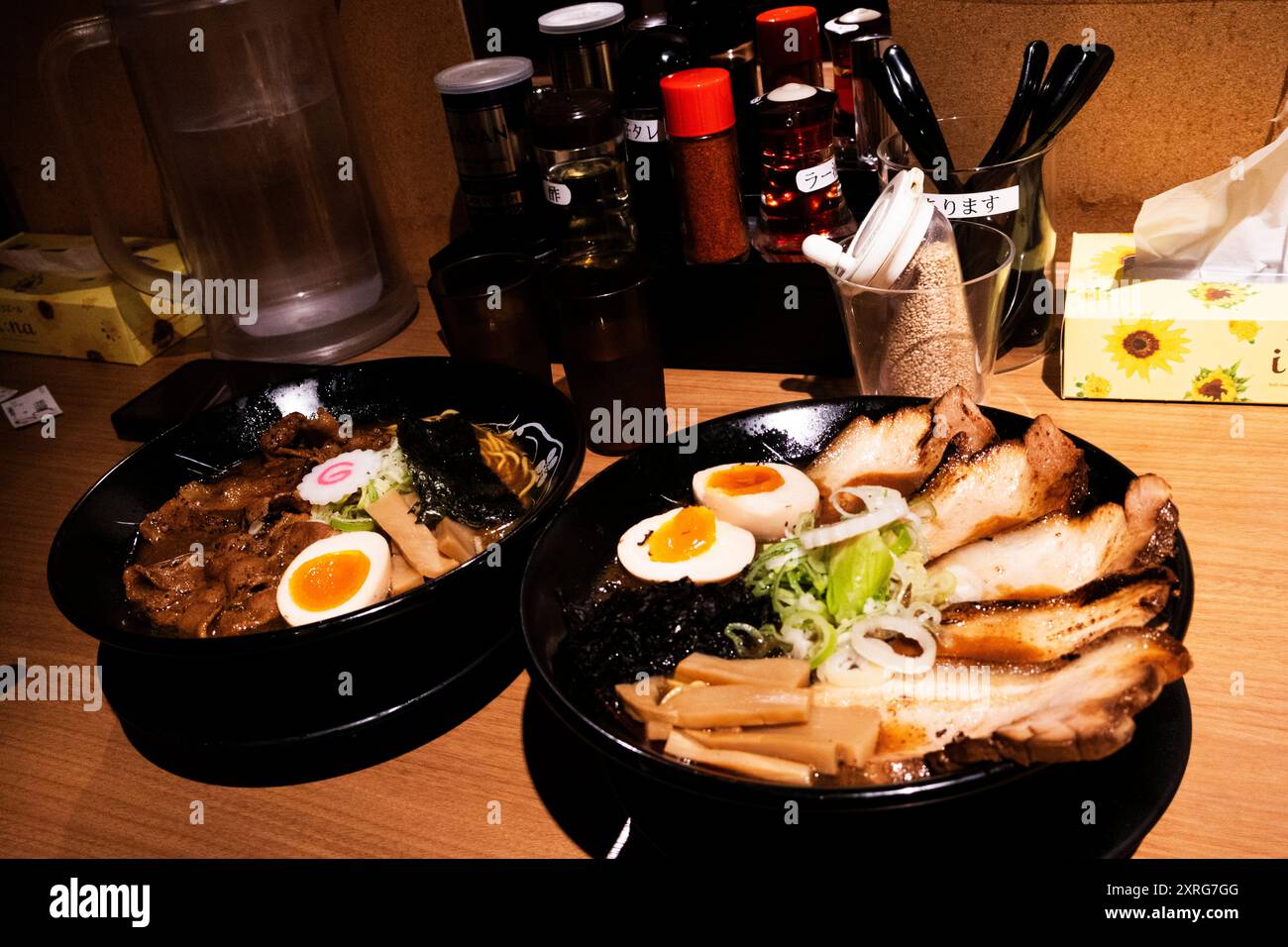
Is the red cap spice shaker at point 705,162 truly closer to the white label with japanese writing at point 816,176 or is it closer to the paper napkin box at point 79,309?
the white label with japanese writing at point 816,176

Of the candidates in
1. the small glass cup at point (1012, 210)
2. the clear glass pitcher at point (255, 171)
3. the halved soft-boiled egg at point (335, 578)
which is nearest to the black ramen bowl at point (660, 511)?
the halved soft-boiled egg at point (335, 578)

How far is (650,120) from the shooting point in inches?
73.2

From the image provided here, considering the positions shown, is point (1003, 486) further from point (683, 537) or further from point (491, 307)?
point (491, 307)

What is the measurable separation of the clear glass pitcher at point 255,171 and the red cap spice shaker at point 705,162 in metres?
0.83

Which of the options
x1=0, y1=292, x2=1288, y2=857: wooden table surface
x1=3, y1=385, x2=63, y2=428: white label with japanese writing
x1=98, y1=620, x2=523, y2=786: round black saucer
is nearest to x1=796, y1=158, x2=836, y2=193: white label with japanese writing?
x1=0, y1=292, x2=1288, y2=857: wooden table surface

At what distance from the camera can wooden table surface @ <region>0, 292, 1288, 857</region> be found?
1067mm

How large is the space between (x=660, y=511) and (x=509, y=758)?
382 mm

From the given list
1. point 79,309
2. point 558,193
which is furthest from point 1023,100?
point 79,309

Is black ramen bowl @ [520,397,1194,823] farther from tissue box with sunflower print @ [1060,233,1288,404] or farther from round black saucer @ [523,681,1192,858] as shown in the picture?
tissue box with sunflower print @ [1060,233,1288,404]

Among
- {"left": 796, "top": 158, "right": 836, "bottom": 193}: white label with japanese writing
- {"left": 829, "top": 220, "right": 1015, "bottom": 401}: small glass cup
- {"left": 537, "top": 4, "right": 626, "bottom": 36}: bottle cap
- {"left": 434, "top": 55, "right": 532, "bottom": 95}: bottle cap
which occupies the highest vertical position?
{"left": 537, "top": 4, "right": 626, "bottom": 36}: bottle cap

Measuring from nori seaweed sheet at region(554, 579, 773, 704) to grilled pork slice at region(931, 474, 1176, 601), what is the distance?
251mm

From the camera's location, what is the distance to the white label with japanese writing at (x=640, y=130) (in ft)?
6.11

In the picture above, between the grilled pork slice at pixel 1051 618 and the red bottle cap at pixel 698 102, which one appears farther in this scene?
the red bottle cap at pixel 698 102
